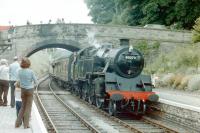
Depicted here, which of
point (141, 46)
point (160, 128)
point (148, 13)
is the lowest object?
point (160, 128)

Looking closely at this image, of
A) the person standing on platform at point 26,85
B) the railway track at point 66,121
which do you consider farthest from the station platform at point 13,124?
the railway track at point 66,121

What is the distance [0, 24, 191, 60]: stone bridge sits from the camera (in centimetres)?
3916

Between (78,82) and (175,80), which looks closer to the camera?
(78,82)

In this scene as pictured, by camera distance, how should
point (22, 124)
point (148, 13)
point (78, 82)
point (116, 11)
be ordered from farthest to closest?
point (116, 11) → point (148, 13) → point (78, 82) → point (22, 124)

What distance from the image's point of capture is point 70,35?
39500 millimetres

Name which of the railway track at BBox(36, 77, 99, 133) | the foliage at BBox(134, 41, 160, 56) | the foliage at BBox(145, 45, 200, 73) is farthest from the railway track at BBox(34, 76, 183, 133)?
the foliage at BBox(134, 41, 160, 56)

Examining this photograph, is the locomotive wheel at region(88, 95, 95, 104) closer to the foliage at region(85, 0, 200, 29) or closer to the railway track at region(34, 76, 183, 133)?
the railway track at region(34, 76, 183, 133)

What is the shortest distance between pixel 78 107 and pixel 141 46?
19259 mm

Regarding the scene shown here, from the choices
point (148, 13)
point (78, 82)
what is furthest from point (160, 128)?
point (148, 13)

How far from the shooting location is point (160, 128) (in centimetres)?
1517

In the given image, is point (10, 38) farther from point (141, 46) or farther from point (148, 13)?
point (148, 13)

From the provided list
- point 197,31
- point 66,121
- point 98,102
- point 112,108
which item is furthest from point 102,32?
point 66,121

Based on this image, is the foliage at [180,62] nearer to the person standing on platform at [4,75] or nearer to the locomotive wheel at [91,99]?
the locomotive wheel at [91,99]

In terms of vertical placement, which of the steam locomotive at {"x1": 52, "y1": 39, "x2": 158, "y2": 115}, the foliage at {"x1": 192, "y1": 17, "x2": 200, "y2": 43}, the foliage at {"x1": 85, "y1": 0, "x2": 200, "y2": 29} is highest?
the foliage at {"x1": 85, "y1": 0, "x2": 200, "y2": 29}
